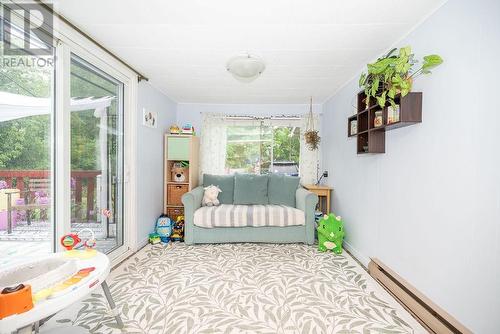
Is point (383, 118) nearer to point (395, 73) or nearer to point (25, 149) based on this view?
point (395, 73)

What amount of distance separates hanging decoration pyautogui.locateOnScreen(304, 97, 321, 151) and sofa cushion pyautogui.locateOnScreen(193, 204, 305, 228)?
143cm

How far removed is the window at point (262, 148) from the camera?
15.3 feet

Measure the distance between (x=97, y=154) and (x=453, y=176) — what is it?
3143 millimetres

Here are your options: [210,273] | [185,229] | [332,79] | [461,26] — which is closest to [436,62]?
[461,26]

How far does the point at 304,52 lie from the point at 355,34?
492mm

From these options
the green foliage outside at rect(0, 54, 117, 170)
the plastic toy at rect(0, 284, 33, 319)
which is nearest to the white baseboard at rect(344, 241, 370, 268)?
the plastic toy at rect(0, 284, 33, 319)

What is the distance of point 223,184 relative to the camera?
403 cm

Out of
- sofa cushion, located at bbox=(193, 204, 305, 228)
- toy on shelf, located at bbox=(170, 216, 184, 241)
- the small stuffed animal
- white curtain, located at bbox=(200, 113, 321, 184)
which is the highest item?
white curtain, located at bbox=(200, 113, 321, 184)

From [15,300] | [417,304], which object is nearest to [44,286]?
[15,300]

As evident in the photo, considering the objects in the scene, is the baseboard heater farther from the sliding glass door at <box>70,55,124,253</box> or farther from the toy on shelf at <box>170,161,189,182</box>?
the toy on shelf at <box>170,161,189,182</box>

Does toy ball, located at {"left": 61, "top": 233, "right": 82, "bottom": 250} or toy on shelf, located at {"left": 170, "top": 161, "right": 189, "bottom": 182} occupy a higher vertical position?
toy on shelf, located at {"left": 170, "top": 161, "right": 189, "bottom": 182}

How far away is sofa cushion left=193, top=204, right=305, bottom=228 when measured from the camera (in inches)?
131

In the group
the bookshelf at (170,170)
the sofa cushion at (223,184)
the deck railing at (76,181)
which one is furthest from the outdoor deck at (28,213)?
the sofa cushion at (223,184)

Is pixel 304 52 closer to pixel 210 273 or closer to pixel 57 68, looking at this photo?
pixel 57 68
